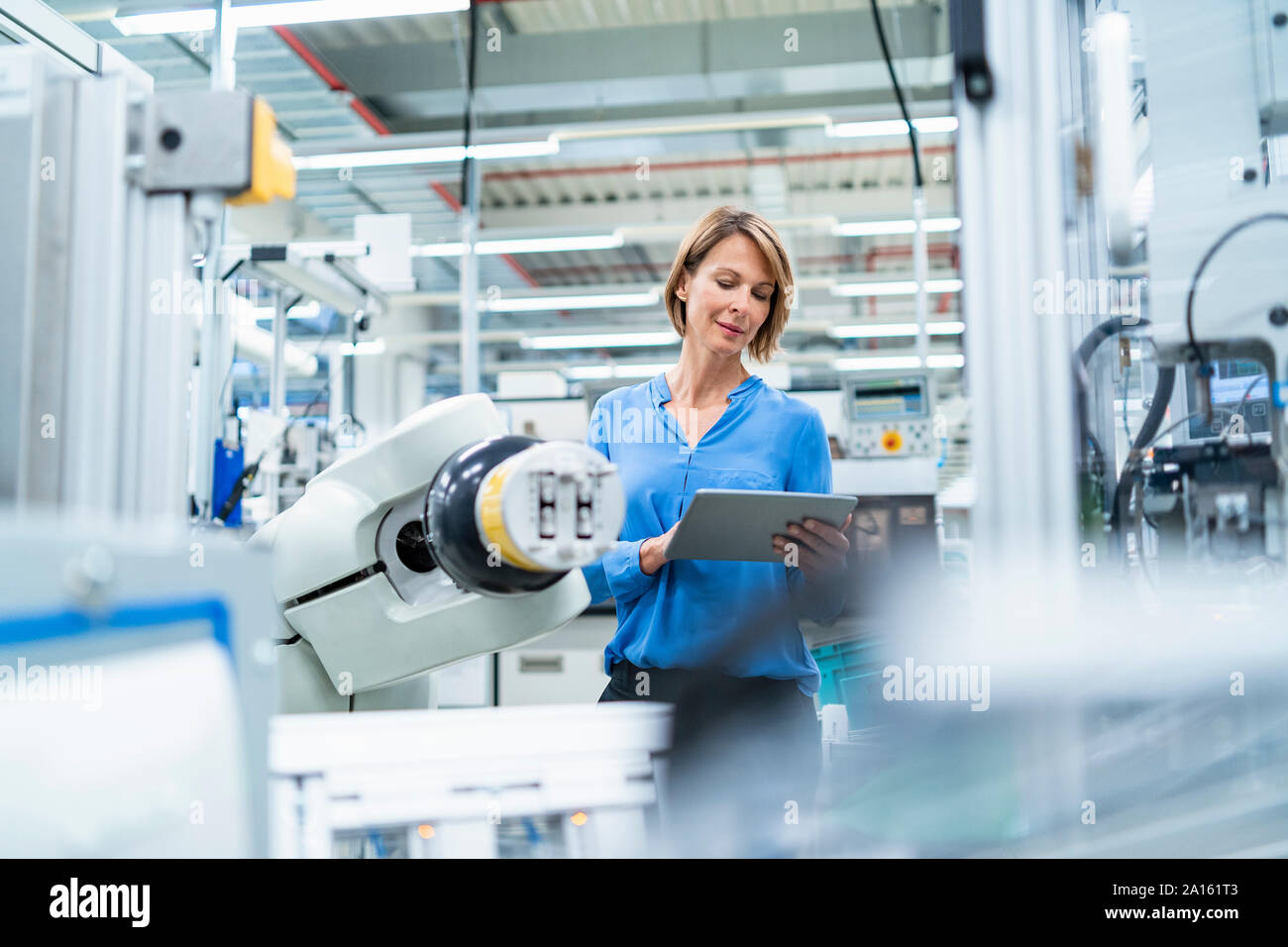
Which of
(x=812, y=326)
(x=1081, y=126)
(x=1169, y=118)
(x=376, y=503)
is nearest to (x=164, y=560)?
(x=376, y=503)

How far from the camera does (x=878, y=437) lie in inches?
135

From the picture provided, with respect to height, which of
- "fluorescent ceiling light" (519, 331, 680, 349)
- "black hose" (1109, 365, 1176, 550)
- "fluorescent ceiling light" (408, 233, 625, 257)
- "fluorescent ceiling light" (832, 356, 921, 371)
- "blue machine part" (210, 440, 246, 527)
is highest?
"fluorescent ceiling light" (519, 331, 680, 349)

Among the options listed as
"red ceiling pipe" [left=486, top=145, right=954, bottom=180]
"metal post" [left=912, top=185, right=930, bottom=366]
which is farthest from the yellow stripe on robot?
"red ceiling pipe" [left=486, top=145, right=954, bottom=180]

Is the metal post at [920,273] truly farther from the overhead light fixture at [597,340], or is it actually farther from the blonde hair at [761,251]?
the overhead light fixture at [597,340]

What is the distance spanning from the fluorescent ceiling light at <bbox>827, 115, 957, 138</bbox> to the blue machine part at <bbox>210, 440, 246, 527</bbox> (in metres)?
2.99

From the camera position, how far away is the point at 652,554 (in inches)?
44.6

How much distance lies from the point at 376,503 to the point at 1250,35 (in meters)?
1.17

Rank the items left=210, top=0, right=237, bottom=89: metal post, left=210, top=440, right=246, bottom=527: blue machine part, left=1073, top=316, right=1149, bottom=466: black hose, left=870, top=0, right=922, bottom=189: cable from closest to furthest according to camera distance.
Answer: left=1073, top=316, right=1149, bottom=466: black hose
left=210, top=0, right=237, bottom=89: metal post
left=870, top=0, right=922, bottom=189: cable
left=210, top=440, right=246, bottom=527: blue machine part

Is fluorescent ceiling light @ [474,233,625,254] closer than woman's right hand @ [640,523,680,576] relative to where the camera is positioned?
No

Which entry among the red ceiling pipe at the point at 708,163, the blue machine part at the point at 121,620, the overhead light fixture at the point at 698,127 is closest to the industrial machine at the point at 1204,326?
the blue machine part at the point at 121,620

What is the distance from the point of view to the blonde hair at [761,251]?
4.12 feet

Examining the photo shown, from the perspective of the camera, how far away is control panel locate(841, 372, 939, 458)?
3.43 m

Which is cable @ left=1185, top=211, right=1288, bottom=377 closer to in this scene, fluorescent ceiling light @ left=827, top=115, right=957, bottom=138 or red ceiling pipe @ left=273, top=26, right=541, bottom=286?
fluorescent ceiling light @ left=827, top=115, right=957, bottom=138

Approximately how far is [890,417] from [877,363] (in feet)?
20.1
